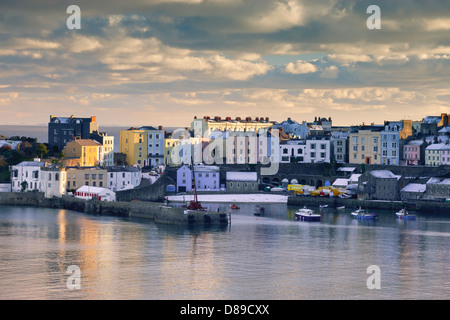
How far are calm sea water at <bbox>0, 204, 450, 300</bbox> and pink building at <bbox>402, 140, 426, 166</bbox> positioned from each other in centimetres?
2052

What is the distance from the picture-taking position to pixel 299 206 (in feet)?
230

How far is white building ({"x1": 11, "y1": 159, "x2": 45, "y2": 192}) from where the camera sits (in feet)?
233

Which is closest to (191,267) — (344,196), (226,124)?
(344,196)

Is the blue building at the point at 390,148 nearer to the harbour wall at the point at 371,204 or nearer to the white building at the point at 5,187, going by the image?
the harbour wall at the point at 371,204

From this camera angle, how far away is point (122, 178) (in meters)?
71.1

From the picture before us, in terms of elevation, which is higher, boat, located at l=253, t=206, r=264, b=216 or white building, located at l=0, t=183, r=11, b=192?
white building, located at l=0, t=183, r=11, b=192

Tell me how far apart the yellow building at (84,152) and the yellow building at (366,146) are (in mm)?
21570

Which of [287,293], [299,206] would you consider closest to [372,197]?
[299,206]

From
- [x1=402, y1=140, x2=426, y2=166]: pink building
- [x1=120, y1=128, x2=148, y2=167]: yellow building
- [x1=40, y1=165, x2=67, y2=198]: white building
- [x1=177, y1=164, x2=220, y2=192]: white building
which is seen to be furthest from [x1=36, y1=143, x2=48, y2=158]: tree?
[x1=402, y1=140, x2=426, y2=166]: pink building

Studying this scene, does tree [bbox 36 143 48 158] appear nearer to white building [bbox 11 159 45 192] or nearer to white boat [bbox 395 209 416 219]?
white building [bbox 11 159 45 192]

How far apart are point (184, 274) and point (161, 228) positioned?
15.3 m

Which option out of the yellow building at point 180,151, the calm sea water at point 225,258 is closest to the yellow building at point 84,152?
the yellow building at point 180,151

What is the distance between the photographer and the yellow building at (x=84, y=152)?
79500 mm

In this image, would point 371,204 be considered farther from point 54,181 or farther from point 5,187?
point 5,187
